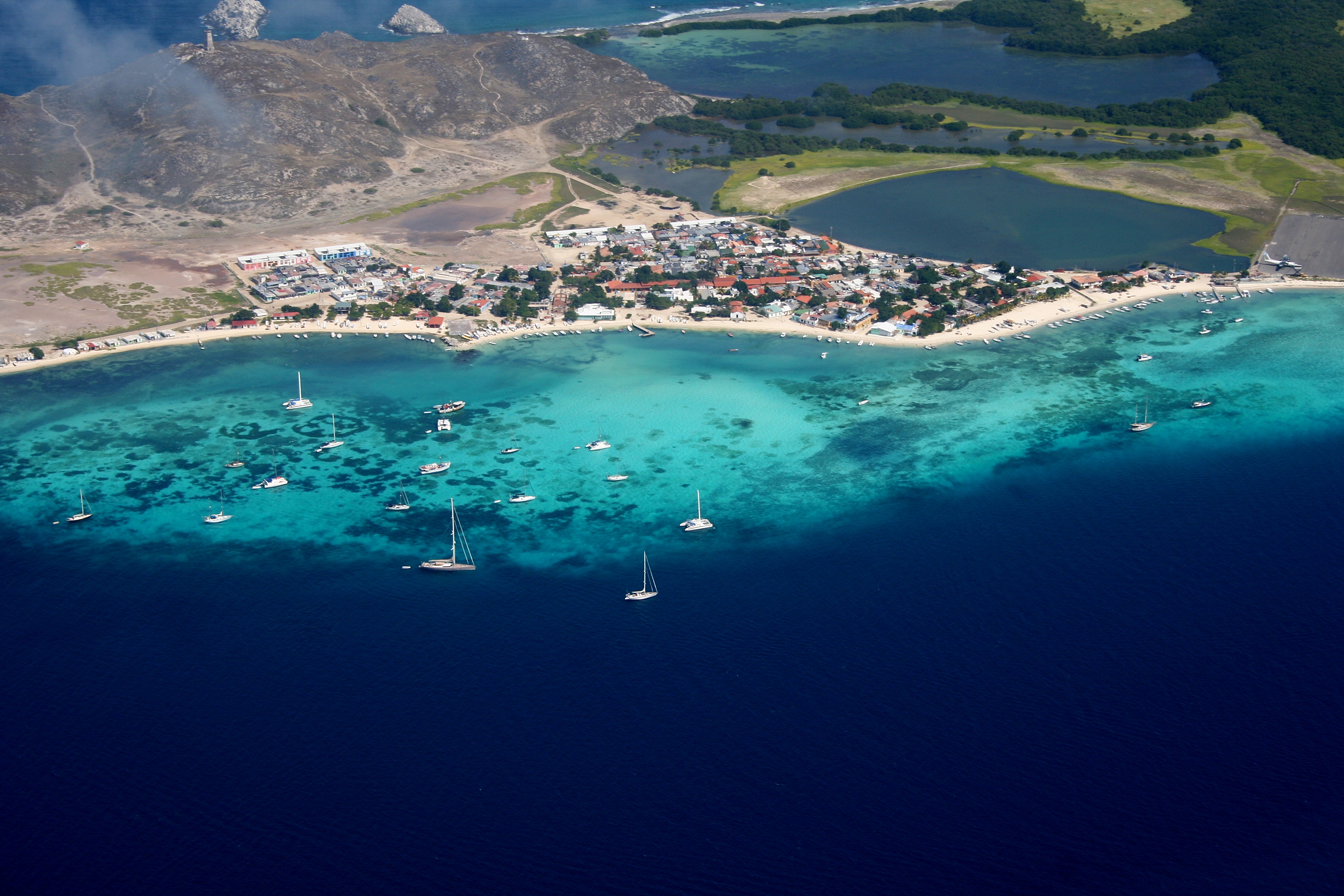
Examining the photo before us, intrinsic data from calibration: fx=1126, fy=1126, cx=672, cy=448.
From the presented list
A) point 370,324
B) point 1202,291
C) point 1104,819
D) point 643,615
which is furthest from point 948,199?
point 1104,819

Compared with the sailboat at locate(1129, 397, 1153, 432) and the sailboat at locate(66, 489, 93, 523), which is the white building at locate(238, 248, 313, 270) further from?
the sailboat at locate(1129, 397, 1153, 432)

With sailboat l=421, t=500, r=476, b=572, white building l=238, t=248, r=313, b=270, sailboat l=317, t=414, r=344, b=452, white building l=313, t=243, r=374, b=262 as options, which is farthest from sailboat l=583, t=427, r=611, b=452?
white building l=238, t=248, r=313, b=270

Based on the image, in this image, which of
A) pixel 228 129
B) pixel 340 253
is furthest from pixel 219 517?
pixel 228 129

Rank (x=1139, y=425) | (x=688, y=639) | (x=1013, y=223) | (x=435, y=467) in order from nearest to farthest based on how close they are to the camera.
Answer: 1. (x=688, y=639)
2. (x=435, y=467)
3. (x=1139, y=425)
4. (x=1013, y=223)

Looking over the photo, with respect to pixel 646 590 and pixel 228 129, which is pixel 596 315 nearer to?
pixel 646 590

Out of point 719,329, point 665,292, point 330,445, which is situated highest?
point 665,292

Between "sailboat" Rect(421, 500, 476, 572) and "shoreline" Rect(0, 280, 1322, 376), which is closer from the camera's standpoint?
"sailboat" Rect(421, 500, 476, 572)

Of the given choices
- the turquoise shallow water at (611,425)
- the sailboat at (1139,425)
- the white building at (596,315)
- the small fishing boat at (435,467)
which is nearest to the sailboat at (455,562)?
the turquoise shallow water at (611,425)
